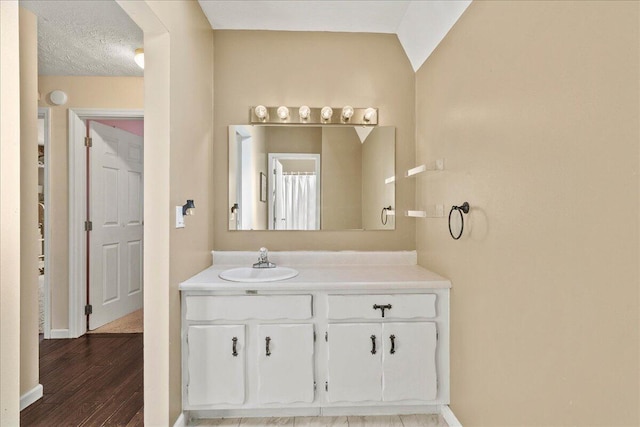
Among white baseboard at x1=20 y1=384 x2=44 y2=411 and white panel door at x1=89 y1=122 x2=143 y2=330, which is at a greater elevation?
white panel door at x1=89 y1=122 x2=143 y2=330

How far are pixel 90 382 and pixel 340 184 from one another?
219cm

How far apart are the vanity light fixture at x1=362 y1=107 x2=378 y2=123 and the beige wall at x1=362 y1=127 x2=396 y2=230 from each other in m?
0.09

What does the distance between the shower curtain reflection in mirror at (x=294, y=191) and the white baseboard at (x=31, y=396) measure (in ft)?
5.79

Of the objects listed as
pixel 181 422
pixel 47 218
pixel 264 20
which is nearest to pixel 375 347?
pixel 181 422

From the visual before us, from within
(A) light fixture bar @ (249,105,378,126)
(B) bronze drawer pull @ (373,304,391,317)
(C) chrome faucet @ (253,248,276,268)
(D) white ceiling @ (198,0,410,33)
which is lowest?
(B) bronze drawer pull @ (373,304,391,317)

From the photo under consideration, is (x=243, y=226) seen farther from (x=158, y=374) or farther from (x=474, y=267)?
(x=474, y=267)

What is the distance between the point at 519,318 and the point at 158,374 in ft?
5.34

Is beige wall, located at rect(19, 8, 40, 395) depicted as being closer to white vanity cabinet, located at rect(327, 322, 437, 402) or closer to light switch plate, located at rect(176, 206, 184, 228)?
light switch plate, located at rect(176, 206, 184, 228)

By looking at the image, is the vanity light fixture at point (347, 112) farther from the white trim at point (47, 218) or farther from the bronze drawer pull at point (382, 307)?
the white trim at point (47, 218)

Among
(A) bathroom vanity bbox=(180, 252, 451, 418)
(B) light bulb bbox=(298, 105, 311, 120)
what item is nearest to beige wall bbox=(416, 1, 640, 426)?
(A) bathroom vanity bbox=(180, 252, 451, 418)

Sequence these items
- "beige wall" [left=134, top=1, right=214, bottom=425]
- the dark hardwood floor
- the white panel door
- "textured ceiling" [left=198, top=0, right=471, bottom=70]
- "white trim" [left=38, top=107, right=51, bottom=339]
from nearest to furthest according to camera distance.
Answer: "beige wall" [left=134, top=1, right=214, bottom=425] → the dark hardwood floor → "textured ceiling" [left=198, top=0, right=471, bottom=70] → "white trim" [left=38, top=107, right=51, bottom=339] → the white panel door

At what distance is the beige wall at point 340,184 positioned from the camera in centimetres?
254

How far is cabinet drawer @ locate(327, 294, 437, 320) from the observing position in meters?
1.91

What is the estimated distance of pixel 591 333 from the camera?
977 millimetres
